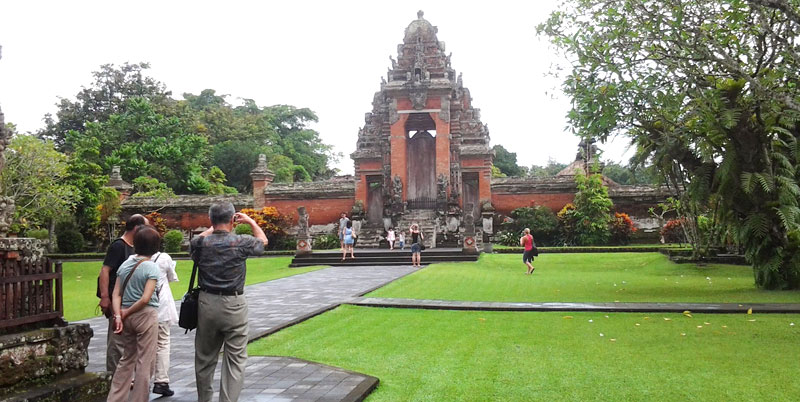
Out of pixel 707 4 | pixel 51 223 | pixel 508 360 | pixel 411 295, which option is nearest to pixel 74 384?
pixel 508 360

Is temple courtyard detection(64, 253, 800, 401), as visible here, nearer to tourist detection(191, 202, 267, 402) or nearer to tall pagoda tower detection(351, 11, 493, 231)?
tourist detection(191, 202, 267, 402)

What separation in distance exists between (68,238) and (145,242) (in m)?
27.3

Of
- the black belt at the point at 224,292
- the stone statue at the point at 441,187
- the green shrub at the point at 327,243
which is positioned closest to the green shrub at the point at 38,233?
the green shrub at the point at 327,243

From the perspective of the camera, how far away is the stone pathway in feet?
17.2

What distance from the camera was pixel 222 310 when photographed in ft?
15.0

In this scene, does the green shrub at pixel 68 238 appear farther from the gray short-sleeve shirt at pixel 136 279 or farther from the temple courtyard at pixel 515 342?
the gray short-sleeve shirt at pixel 136 279

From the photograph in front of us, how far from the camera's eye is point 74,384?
4848 mm

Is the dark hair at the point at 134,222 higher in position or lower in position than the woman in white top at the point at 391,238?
higher

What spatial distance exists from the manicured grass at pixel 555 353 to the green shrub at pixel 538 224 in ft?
63.9

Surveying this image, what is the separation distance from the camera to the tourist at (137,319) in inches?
184

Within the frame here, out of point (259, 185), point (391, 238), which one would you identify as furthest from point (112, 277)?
point (259, 185)

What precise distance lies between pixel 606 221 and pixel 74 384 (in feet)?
83.7

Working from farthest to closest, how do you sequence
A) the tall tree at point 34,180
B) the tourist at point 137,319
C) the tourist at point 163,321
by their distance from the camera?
the tall tree at point 34,180 → the tourist at point 163,321 → the tourist at point 137,319

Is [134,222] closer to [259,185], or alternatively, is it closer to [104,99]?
[259,185]
